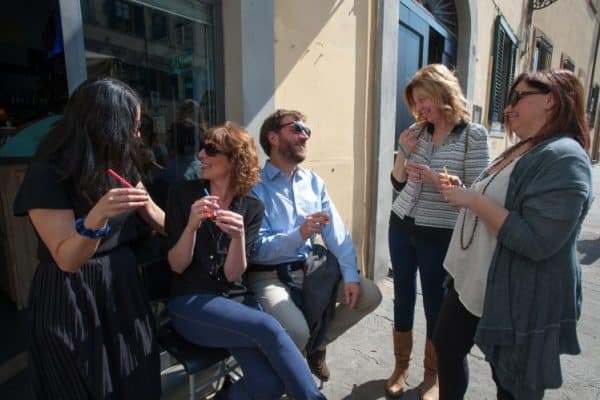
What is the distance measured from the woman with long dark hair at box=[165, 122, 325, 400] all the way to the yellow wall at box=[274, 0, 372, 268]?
111cm

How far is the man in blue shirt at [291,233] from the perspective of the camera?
6.34ft

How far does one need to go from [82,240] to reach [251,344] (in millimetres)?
795

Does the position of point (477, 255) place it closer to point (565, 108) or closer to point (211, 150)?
A: point (565, 108)

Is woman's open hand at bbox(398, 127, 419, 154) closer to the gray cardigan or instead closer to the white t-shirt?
the white t-shirt

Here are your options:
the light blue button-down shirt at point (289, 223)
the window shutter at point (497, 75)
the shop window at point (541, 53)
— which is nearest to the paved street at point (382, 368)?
the light blue button-down shirt at point (289, 223)

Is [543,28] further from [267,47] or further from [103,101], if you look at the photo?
[103,101]

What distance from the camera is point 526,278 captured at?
134cm

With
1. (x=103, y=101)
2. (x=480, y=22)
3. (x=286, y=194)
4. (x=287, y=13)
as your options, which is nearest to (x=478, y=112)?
(x=480, y=22)

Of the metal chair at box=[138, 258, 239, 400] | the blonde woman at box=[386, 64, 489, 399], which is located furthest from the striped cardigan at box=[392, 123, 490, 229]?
the metal chair at box=[138, 258, 239, 400]

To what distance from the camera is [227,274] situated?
1688 millimetres

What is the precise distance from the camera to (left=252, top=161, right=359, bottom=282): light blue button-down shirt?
76.0 inches

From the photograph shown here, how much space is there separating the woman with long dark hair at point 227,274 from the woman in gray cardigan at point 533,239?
789 mm

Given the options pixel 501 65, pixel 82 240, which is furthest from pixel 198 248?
pixel 501 65

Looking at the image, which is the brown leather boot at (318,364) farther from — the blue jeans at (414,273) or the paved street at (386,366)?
the blue jeans at (414,273)
